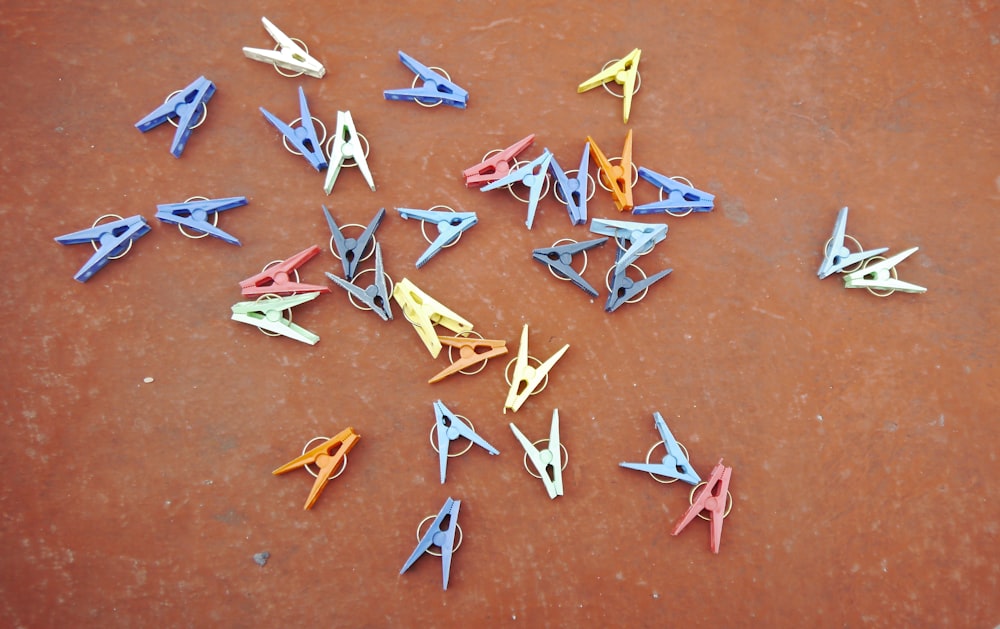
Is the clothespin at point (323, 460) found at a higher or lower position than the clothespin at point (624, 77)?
lower

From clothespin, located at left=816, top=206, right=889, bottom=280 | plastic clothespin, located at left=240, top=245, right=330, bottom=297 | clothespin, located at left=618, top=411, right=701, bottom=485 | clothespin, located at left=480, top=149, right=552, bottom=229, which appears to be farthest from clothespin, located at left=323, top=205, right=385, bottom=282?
clothespin, located at left=816, top=206, right=889, bottom=280

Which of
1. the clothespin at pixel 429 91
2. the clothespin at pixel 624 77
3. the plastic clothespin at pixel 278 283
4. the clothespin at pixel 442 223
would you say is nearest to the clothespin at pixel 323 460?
the plastic clothespin at pixel 278 283

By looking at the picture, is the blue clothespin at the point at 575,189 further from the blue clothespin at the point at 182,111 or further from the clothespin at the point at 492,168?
the blue clothespin at the point at 182,111

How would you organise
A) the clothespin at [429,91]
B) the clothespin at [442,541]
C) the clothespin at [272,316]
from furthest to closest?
the clothespin at [429,91], the clothespin at [272,316], the clothespin at [442,541]

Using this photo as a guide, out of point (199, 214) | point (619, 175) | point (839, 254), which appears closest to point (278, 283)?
point (199, 214)

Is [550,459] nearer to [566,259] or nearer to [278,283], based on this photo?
[566,259]

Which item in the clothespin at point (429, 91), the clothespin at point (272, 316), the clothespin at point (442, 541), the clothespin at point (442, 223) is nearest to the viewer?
the clothespin at point (442, 541)

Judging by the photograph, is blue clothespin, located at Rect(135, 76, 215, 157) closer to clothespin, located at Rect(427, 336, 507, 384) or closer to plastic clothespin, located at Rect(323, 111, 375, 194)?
plastic clothespin, located at Rect(323, 111, 375, 194)

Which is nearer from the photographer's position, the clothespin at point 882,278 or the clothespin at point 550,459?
the clothespin at point 550,459

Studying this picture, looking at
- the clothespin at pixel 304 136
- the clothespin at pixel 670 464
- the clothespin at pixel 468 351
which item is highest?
the clothespin at pixel 304 136
